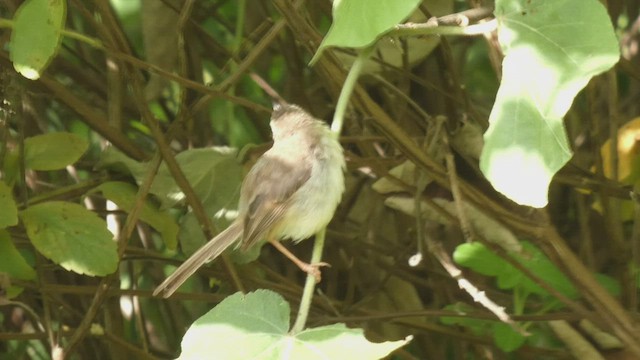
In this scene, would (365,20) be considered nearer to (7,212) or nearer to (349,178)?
(7,212)

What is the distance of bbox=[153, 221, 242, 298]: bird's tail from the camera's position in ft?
7.21

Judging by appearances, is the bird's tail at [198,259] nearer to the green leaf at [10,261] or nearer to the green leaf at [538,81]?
the green leaf at [10,261]

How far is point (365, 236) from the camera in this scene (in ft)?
10.4

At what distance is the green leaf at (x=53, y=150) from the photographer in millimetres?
2459

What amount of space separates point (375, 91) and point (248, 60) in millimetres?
722

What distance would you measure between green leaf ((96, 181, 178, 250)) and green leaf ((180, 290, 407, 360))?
34.2 inches

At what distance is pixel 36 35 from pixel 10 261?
22.9 inches

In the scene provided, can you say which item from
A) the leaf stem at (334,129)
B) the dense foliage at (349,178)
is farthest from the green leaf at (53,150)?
the leaf stem at (334,129)

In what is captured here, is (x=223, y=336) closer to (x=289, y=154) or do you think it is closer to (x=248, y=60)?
(x=289, y=154)

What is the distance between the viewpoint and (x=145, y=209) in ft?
8.30

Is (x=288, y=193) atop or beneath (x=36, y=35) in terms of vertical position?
beneath

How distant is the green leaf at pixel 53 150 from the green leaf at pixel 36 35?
1.64 ft

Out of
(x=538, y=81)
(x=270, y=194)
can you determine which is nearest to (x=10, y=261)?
(x=270, y=194)

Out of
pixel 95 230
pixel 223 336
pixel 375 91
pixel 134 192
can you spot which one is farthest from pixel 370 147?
pixel 223 336
